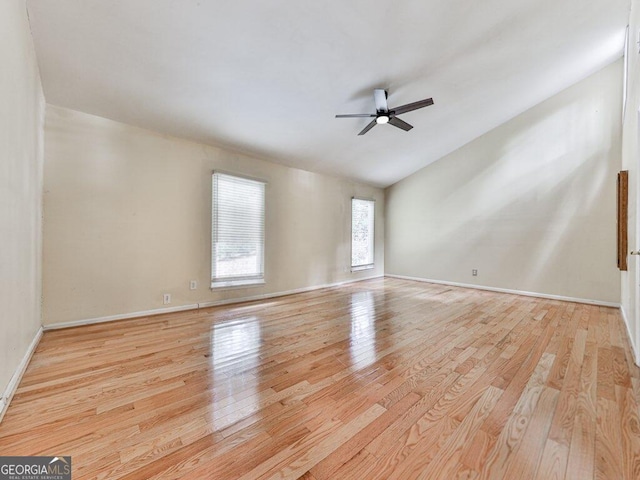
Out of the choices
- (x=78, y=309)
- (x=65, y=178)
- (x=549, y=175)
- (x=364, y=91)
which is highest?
(x=364, y=91)

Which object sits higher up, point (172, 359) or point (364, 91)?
point (364, 91)

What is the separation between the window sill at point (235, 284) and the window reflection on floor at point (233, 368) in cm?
94

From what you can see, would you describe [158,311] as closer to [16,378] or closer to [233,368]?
[16,378]

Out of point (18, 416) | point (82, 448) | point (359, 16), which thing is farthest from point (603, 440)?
point (359, 16)

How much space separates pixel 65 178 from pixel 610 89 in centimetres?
770

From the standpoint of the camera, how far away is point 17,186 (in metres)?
1.86

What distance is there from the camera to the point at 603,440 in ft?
4.43

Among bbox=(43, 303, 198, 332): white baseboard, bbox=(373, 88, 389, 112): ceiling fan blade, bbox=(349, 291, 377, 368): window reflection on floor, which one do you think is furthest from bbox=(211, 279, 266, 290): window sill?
bbox=(373, 88, 389, 112): ceiling fan blade

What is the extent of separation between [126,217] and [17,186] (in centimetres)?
146

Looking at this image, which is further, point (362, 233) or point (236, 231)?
point (362, 233)

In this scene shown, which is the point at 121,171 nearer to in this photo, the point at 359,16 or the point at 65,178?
the point at 65,178

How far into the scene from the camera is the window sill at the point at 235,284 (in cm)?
402

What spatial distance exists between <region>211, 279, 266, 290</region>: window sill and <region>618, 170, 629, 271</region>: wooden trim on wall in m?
4.85

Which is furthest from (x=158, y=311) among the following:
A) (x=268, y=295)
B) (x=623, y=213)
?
(x=623, y=213)
